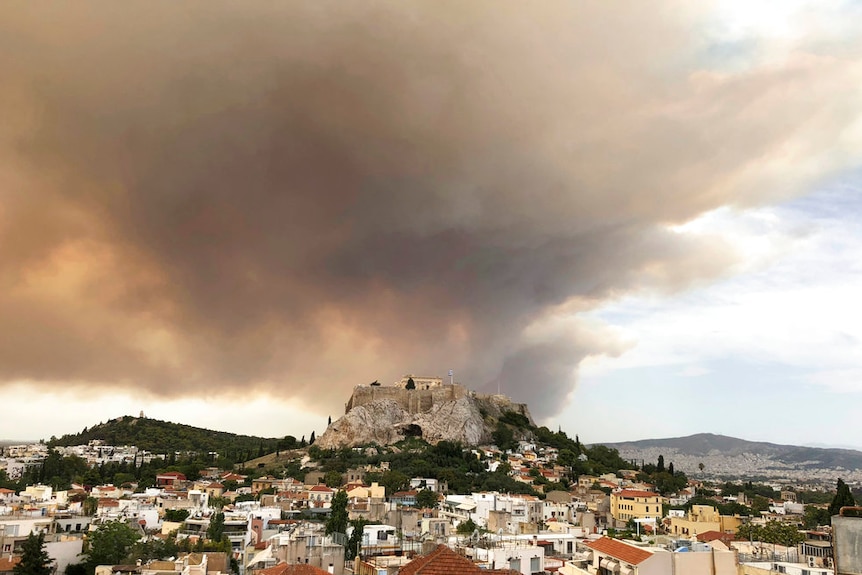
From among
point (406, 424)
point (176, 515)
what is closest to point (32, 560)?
point (176, 515)

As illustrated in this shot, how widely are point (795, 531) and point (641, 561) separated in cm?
3176

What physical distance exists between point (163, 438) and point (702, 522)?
331ft

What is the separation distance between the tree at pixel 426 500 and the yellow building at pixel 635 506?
17.2 m

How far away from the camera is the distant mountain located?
118 meters

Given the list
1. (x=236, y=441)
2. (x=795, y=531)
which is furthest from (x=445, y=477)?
(x=236, y=441)

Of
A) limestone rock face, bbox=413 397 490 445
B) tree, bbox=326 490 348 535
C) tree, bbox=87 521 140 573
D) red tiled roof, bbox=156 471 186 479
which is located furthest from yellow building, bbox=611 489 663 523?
tree, bbox=87 521 140 573

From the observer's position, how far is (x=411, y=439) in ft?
336

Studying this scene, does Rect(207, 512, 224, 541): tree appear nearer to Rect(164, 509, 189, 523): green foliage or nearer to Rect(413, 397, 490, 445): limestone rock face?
Rect(164, 509, 189, 523): green foliage

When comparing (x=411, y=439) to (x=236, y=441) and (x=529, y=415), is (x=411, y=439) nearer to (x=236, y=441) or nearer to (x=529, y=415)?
(x=529, y=415)

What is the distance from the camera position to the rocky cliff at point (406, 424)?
100688mm

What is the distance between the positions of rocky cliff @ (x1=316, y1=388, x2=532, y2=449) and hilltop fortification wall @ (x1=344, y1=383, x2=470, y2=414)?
32 centimetres

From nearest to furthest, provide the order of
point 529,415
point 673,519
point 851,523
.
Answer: point 851,523, point 673,519, point 529,415

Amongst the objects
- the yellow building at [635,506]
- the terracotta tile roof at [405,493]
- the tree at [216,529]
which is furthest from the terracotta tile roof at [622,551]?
the yellow building at [635,506]

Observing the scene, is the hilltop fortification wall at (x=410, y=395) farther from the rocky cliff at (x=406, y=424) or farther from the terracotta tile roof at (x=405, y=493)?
the terracotta tile roof at (x=405, y=493)
